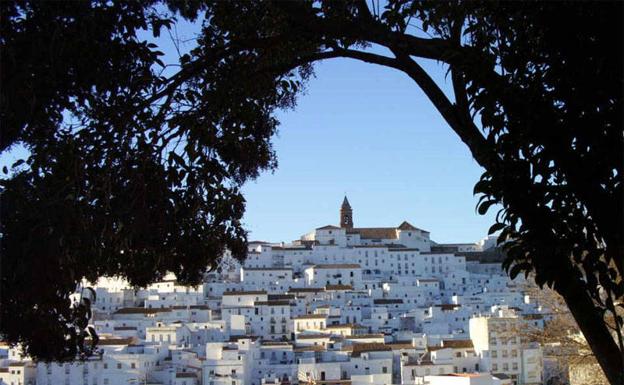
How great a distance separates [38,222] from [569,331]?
10.4 meters

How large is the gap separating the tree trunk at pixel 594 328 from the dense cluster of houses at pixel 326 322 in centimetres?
900

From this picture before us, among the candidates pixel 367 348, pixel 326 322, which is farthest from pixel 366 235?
pixel 367 348

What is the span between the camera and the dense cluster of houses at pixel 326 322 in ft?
132

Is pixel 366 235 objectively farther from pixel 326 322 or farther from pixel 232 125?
pixel 232 125

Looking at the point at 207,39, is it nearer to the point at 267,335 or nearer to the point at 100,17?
the point at 100,17

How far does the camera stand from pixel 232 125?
5172mm

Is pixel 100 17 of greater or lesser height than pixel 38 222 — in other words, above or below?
above

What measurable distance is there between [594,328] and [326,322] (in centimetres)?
5323

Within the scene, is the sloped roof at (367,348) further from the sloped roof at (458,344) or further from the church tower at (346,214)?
the church tower at (346,214)

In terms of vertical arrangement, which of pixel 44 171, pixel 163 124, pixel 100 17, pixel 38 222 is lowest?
pixel 38 222

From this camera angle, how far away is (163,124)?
468 centimetres

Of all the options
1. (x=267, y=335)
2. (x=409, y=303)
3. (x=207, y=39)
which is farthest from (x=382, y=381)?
(x=207, y=39)

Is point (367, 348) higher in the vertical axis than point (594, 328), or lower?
lower

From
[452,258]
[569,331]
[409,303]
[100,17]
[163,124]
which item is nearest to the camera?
[100,17]
